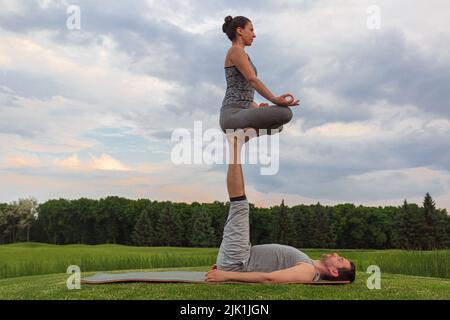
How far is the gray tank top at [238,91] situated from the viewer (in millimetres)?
5273

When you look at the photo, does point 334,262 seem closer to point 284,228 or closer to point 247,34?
point 247,34

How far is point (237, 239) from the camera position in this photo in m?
5.11

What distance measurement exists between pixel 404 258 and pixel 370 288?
18.0 ft

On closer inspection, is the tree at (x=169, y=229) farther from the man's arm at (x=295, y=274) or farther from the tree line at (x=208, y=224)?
the man's arm at (x=295, y=274)

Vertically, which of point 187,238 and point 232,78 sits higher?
point 232,78

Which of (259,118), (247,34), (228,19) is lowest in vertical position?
(259,118)

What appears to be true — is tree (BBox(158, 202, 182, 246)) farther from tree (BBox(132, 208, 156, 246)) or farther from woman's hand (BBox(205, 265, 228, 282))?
woman's hand (BBox(205, 265, 228, 282))

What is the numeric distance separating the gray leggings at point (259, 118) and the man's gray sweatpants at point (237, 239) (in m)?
0.87

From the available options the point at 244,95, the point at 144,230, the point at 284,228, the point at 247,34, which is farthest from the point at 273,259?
the point at 144,230

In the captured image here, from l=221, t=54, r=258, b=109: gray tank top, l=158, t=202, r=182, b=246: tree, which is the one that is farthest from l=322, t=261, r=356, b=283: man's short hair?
l=158, t=202, r=182, b=246: tree

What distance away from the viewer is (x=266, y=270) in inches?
200

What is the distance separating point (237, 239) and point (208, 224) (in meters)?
31.6
